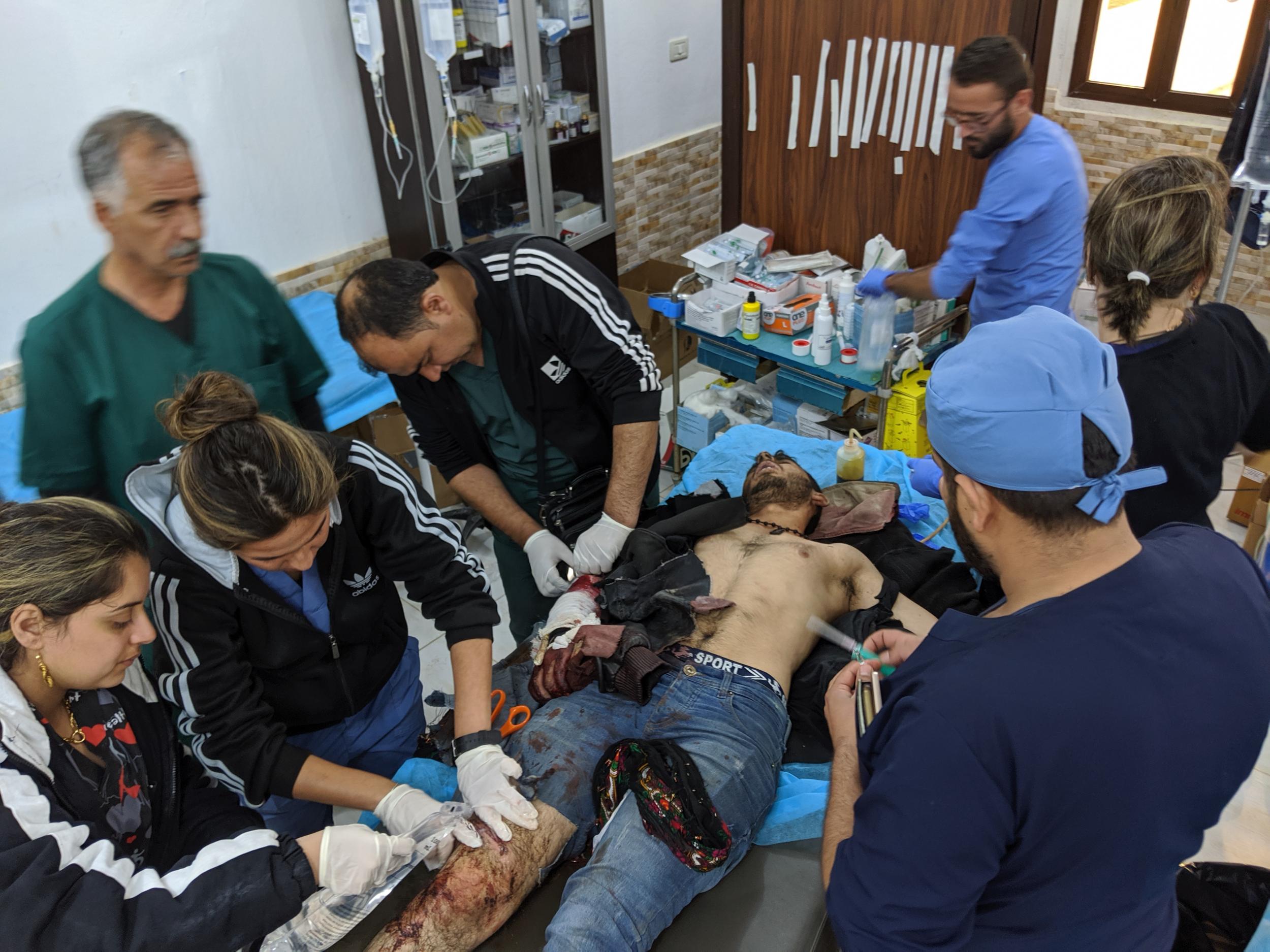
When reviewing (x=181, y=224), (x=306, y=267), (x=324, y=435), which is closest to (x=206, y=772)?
(x=324, y=435)

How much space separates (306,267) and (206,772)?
9.38 ft

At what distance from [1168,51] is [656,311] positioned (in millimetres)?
3018

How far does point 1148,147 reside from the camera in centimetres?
477

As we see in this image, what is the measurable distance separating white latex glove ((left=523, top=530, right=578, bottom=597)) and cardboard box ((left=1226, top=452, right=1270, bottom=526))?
2.86m

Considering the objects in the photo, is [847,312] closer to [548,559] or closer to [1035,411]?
[548,559]

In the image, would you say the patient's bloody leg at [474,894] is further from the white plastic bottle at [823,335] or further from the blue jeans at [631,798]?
the white plastic bottle at [823,335]

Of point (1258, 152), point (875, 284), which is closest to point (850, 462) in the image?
Result: point (875, 284)

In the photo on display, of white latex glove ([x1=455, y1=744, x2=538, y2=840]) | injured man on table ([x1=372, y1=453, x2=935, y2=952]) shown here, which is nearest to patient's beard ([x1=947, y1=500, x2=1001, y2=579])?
injured man on table ([x1=372, y1=453, x2=935, y2=952])

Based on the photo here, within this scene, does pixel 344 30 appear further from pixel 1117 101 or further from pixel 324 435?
pixel 1117 101

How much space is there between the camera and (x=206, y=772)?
6.10 feet

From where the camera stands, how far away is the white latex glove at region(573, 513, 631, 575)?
2486 mm

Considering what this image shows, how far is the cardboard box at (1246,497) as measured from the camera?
3619 millimetres

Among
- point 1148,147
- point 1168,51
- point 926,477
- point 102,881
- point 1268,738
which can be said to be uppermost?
point 1168,51

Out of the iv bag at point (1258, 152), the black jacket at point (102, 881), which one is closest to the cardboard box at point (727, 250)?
the iv bag at point (1258, 152)
